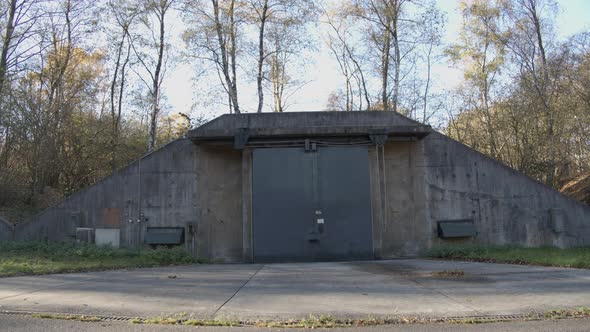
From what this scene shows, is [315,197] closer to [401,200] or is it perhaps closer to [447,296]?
[401,200]

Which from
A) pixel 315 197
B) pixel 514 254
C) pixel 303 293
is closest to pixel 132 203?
pixel 315 197

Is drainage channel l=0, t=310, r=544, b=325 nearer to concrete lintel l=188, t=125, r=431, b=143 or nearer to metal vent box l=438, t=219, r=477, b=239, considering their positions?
concrete lintel l=188, t=125, r=431, b=143

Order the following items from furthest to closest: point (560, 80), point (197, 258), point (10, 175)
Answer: point (560, 80) < point (10, 175) < point (197, 258)

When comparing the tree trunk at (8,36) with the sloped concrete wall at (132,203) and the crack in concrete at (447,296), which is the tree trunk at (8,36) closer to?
the sloped concrete wall at (132,203)

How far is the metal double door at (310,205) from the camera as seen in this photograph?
1606 cm

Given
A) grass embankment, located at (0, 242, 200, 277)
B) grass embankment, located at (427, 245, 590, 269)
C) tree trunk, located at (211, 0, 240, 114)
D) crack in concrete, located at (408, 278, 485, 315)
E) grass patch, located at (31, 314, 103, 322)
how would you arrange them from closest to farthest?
1. grass patch, located at (31, 314, 103, 322)
2. crack in concrete, located at (408, 278, 485, 315)
3. grass embankment, located at (0, 242, 200, 277)
4. grass embankment, located at (427, 245, 590, 269)
5. tree trunk, located at (211, 0, 240, 114)

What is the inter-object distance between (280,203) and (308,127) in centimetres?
292

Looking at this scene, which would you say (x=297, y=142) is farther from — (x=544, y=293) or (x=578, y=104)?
(x=578, y=104)

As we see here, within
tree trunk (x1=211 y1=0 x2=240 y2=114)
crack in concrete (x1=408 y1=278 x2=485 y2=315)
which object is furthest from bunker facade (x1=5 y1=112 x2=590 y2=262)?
tree trunk (x1=211 y1=0 x2=240 y2=114)

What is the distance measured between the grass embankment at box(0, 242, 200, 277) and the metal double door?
120 inches

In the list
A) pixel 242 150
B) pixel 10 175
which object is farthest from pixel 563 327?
A: pixel 10 175

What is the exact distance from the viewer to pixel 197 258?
16.0m

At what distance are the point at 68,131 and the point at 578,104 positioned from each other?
2787 cm

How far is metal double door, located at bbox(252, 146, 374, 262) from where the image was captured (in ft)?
52.7
